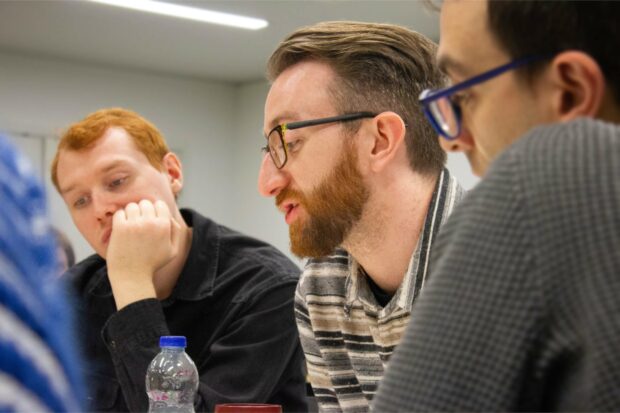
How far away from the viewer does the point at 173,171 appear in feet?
7.33

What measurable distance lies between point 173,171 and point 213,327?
47cm

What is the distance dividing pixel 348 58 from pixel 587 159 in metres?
1.08

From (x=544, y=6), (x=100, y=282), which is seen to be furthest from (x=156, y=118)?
(x=544, y=6)

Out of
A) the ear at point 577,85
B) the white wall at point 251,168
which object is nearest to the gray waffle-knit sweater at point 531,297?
the ear at point 577,85

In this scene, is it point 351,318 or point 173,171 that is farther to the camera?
point 173,171

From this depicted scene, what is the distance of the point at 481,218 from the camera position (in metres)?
0.61

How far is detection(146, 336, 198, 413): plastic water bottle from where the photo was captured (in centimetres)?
170

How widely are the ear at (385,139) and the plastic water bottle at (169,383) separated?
1.86 feet

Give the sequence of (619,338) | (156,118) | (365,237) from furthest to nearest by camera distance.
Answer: (156,118)
(365,237)
(619,338)

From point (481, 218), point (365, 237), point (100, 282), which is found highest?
point (481, 218)

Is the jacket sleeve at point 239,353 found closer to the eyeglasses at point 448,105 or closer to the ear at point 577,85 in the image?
the eyeglasses at point 448,105

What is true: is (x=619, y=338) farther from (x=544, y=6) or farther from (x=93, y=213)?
(x=93, y=213)

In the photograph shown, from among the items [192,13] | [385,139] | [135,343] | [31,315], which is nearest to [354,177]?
[385,139]

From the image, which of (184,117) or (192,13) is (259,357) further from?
(184,117)
